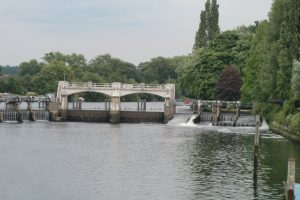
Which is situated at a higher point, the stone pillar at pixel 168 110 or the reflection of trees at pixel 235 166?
the stone pillar at pixel 168 110

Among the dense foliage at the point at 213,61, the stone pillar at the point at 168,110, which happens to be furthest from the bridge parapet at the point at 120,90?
the dense foliage at the point at 213,61

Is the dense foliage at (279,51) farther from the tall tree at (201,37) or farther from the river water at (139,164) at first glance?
the tall tree at (201,37)

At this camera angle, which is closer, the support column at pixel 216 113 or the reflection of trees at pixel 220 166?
the reflection of trees at pixel 220 166

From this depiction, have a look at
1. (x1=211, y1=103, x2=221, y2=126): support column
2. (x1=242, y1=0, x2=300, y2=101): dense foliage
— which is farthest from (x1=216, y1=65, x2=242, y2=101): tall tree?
(x1=242, y1=0, x2=300, y2=101): dense foliage

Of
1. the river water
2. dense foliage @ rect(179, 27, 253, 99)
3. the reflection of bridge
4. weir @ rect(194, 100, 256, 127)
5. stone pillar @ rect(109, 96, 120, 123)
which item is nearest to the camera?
the river water

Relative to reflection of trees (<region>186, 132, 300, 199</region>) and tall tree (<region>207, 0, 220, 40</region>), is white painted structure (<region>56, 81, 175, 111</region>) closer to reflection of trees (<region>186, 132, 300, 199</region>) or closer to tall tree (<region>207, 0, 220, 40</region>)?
reflection of trees (<region>186, 132, 300, 199</region>)

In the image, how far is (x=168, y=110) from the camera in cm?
9812

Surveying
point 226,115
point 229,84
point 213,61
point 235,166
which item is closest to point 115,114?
point 226,115

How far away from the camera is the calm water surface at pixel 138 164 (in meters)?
40.2

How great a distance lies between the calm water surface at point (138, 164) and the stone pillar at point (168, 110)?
52.3ft

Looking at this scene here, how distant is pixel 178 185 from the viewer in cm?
4231

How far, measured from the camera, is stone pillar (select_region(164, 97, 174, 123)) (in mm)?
97750

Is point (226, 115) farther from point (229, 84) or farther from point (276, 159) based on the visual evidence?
point (276, 159)

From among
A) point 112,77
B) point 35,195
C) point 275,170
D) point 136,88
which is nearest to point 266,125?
point 136,88
